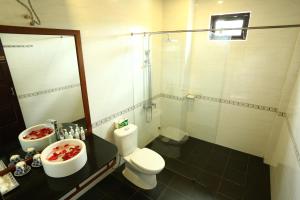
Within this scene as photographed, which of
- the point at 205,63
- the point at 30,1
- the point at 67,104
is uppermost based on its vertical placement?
the point at 30,1

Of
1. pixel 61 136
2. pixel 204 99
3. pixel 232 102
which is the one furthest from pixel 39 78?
pixel 232 102

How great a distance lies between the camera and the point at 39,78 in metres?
1.44

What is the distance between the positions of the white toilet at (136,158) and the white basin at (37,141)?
2.52 ft

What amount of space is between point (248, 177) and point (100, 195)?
2099 mm

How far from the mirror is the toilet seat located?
2.84 ft

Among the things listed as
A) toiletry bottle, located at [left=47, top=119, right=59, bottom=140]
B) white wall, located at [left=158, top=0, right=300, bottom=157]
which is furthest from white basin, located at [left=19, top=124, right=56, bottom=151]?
white wall, located at [left=158, top=0, right=300, bottom=157]

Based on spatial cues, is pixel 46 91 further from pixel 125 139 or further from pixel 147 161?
pixel 147 161

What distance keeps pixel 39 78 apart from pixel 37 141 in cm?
58

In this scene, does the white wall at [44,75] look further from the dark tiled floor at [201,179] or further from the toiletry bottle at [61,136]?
the dark tiled floor at [201,179]

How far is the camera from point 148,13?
8.06ft

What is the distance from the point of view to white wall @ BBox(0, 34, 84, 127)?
131cm

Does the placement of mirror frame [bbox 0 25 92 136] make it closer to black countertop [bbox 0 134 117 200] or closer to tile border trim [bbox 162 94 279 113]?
black countertop [bbox 0 134 117 200]

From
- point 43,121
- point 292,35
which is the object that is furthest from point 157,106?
point 292,35

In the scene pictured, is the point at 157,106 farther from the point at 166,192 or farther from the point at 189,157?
the point at 166,192
